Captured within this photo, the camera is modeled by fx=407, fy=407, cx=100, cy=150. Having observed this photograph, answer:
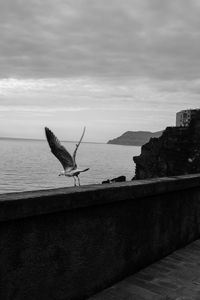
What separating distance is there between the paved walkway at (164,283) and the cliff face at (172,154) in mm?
62393

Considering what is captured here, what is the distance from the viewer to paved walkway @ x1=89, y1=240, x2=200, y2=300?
14.3ft

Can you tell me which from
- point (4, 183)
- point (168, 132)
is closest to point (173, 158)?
point (168, 132)

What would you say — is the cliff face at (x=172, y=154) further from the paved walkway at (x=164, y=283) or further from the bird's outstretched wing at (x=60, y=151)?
the paved walkway at (x=164, y=283)

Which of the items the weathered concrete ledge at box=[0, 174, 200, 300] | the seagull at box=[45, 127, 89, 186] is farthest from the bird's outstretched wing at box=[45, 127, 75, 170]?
the weathered concrete ledge at box=[0, 174, 200, 300]

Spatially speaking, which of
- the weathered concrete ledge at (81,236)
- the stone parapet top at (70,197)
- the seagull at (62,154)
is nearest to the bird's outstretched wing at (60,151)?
the seagull at (62,154)

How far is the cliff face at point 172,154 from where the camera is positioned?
2702 inches

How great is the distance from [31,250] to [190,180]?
3331 millimetres

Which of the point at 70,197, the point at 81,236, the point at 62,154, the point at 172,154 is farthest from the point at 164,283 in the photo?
the point at 172,154

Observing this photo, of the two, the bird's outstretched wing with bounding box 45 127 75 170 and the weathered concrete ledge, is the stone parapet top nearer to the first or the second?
the weathered concrete ledge

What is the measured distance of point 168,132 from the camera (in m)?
72.7

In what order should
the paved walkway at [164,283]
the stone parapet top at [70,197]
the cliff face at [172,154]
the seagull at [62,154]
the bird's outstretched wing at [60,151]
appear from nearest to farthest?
1. the stone parapet top at [70,197]
2. the paved walkway at [164,283]
3. the seagull at [62,154]
4. the bird's outstretched wing at [60,151]
5. the cliff face at [172,154]

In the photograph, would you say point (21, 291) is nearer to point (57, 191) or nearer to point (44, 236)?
point (44, 236)

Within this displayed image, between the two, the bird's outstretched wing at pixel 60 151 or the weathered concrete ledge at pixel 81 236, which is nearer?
the weathered concrete ledge at pixel 81 236

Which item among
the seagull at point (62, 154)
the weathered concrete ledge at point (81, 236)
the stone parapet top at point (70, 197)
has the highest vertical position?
the seagull at point (62, 154)
